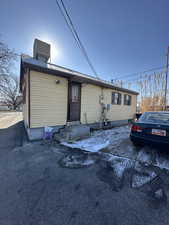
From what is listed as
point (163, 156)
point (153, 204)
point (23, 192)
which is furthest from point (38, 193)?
point (163, 156)

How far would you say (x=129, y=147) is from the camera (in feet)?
13.2

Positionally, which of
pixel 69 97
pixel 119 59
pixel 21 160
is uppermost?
pixel 119 59

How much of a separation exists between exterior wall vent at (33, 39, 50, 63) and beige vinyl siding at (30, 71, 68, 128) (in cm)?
213

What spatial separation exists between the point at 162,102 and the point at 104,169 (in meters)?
17.5

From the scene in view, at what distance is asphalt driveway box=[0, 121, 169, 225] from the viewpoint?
140cm

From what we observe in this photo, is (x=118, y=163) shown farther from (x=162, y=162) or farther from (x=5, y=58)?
(x=5, y=58)

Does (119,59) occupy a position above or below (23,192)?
above

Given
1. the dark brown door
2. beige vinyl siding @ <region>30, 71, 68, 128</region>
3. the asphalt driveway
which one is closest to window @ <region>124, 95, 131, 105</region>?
the dark brown door

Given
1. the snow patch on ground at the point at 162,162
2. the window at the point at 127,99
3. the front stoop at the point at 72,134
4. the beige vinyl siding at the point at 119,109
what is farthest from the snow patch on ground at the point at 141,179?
the window at the point at 127,99

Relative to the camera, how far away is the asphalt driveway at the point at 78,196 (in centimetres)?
140

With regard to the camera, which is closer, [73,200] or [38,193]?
[73,200]

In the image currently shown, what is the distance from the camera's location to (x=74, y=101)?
20.5 feet

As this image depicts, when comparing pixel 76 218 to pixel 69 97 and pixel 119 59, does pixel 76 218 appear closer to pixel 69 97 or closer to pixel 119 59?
pixel 69 97

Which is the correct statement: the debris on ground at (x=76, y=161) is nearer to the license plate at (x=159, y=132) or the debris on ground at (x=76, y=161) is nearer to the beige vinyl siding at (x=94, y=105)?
the license plate at (x=159, y=132)
